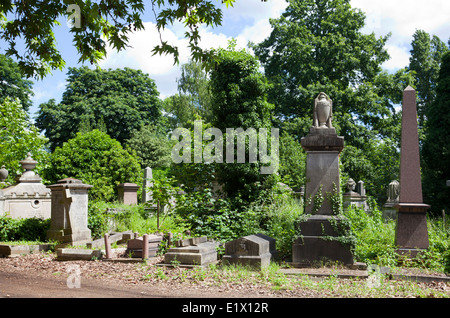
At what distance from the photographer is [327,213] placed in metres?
8.38

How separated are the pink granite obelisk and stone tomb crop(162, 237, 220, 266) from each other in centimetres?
410

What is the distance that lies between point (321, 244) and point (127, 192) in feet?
44.8

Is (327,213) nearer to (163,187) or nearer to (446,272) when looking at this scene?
(446,272)

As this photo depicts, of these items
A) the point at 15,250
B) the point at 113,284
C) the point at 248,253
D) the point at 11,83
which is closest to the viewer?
the point at 113,284

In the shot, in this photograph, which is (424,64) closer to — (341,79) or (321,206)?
(341,79)

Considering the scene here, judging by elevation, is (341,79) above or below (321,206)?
above

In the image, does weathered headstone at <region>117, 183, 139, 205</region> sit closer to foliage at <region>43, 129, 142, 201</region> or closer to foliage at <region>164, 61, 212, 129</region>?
foliage at <region>43, 129, 142, 201</region>

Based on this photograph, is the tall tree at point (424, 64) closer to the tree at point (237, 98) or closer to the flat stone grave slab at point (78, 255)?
the tree at point (237, 98)

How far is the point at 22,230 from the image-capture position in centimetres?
1202

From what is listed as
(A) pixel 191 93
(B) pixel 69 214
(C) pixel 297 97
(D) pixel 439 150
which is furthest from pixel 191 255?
(A) pixel 191 93

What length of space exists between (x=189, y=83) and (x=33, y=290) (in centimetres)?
2797

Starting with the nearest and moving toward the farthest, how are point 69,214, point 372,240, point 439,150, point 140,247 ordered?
point 372,240 → point 140,247 → point 69,214 → point 439,150

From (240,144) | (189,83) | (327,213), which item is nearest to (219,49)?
(240,144)

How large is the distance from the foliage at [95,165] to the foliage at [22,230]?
680cm
